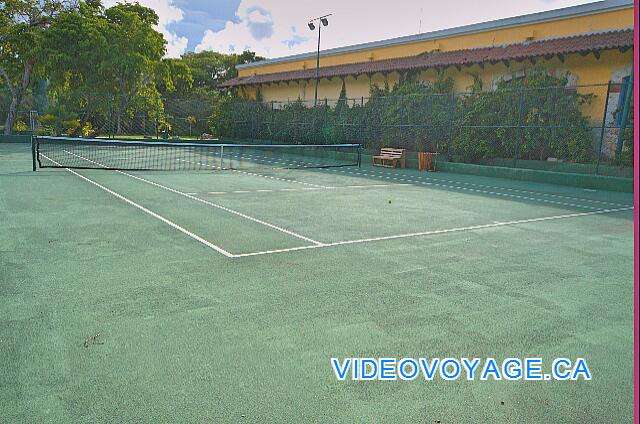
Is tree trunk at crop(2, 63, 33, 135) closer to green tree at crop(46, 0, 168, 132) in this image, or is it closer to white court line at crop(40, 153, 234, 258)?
green tree at crop(46, 0, 168, 132)

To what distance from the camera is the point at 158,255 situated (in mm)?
5805

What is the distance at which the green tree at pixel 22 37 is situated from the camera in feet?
107

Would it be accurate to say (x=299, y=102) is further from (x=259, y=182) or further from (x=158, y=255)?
(x=158, y=255)

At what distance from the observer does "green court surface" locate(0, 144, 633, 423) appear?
281 centimetres

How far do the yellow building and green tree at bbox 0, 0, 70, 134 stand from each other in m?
15.6

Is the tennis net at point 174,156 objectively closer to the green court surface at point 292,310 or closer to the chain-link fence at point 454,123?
the chain-link fence at point 454,123

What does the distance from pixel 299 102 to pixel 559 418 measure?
29.9m

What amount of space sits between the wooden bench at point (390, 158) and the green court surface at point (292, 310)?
40.3 feet

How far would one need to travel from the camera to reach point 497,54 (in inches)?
888

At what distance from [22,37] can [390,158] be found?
26.2 meters

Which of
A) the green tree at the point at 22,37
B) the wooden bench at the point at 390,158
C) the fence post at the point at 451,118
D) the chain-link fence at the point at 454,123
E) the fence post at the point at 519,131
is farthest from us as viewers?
the green tree at the point at 22,37

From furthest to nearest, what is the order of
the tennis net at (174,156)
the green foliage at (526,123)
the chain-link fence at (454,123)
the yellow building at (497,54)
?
the yellow building at (497,54) < the green foliage at (526,123) < the chain-link fence at (454,123) < the tennis net at (174,156)

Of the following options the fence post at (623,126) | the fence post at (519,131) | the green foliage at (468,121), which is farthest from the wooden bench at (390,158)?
the fence post at (623,126)

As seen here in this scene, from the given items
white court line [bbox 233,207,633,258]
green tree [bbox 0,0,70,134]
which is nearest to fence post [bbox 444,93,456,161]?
white court line [bbox 233,207,633,258]
